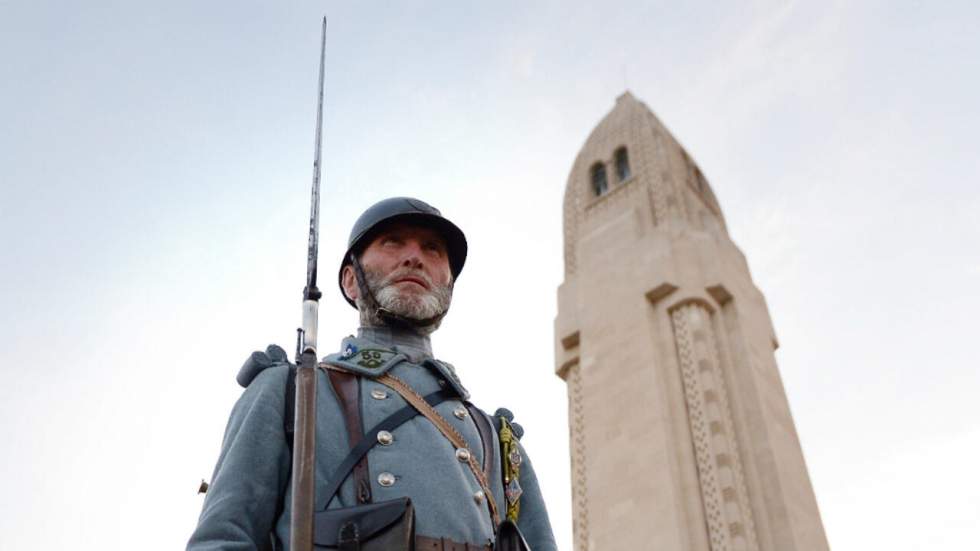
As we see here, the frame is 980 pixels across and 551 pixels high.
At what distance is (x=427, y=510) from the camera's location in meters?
2.04

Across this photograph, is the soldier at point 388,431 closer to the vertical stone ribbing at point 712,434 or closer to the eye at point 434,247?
the eye at point 434,247

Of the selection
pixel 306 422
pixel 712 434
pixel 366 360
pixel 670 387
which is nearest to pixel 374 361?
pixel 366 360

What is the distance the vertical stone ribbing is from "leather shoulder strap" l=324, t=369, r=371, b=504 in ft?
30.2

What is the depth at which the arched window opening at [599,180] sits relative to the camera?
54.9 ft

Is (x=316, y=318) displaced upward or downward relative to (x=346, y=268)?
downward

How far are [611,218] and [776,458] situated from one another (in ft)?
17.1

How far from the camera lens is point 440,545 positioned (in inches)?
76.7

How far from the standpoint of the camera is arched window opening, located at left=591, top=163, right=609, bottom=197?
54.9 feet

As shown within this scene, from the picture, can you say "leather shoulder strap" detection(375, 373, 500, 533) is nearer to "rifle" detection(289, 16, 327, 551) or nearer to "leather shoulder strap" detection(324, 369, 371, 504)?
"leather shoulder strap" detection(324, 369, 371, 504)

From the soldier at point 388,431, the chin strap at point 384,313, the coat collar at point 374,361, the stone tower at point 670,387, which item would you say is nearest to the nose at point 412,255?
the soldier at point 388,431

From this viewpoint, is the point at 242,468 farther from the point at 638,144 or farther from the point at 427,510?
the point at 638,144

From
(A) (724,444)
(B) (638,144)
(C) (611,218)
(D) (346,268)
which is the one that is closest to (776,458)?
(A) (724,444)

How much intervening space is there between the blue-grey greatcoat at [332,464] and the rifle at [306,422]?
7.6 inches

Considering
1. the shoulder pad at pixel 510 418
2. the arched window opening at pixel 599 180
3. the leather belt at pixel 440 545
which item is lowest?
the leather belt at pixel 440 545
